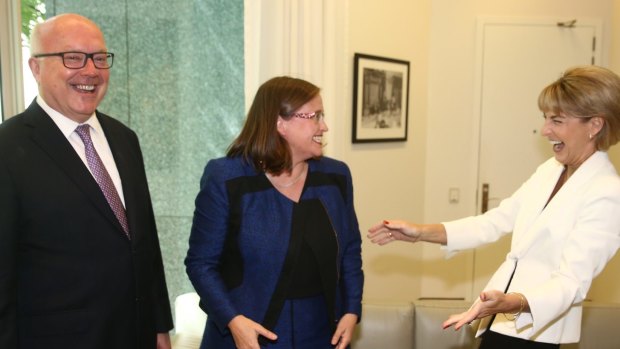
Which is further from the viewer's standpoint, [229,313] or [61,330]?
[229,313]

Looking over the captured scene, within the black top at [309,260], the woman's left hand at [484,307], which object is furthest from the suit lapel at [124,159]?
the woman's left hand at [484,307]

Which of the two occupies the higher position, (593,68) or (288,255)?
(593,68)

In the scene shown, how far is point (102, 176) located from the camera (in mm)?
1651

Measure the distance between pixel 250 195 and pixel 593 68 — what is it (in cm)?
113

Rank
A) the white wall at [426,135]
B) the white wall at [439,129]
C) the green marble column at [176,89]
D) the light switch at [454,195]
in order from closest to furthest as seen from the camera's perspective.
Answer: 1. the green marble column at [176,89]
2. the white wall at [426,135]
3. the white wall at [439,129]
4. the light switch at [454,195]

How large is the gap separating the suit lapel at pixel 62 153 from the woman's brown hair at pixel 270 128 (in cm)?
44

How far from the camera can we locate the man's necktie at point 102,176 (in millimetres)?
1641

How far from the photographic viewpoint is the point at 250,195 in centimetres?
175

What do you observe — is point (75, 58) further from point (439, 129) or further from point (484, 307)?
point (439, 129)

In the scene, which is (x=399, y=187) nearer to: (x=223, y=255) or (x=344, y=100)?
(x=344, y=100)

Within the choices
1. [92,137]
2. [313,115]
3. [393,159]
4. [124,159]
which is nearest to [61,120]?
[92,137]

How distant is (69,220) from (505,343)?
1.38 m

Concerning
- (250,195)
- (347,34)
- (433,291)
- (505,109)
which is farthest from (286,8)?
(433,291)

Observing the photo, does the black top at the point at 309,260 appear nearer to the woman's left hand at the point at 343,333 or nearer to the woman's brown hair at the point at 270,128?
the woman's left hand at the point at 343,333
